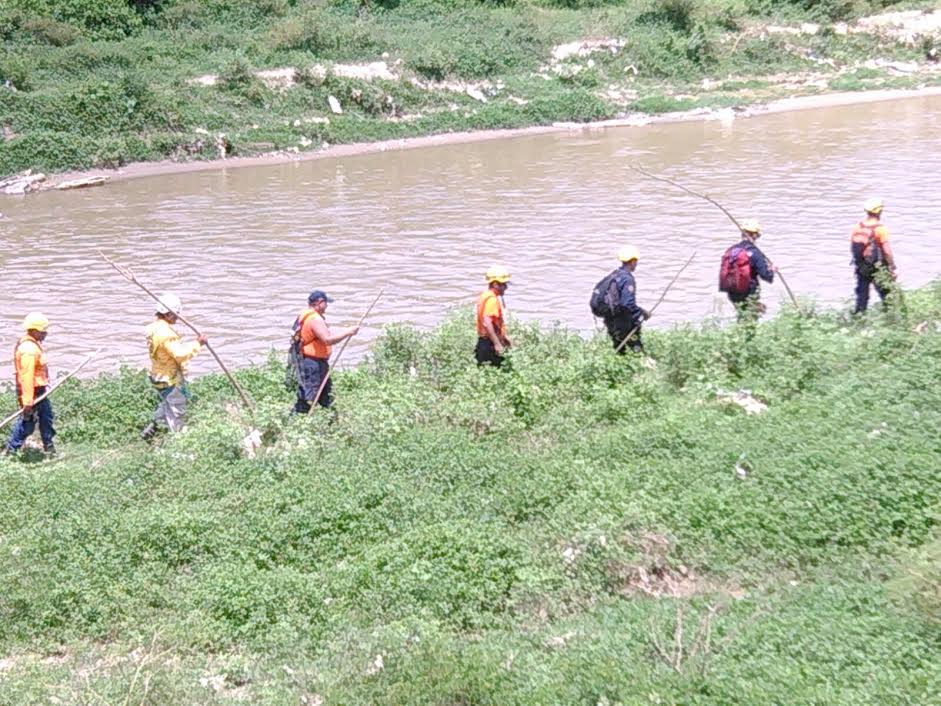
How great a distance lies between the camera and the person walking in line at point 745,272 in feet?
40.6

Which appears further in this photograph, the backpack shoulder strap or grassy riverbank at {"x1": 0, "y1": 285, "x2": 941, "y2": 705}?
the backpack shoulder strap

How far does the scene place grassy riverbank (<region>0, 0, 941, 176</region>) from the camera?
3086 cm

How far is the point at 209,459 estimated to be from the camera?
9836 millimetres

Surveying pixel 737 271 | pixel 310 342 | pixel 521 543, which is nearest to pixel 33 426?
pixel 310 342

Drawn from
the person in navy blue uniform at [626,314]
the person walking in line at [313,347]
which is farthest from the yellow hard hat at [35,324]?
the person in navy blue uniform at [626,314]

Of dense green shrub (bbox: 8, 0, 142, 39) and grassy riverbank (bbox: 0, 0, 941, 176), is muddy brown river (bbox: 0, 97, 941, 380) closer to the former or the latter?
Result: grassy riverbank (bbox: 0, 0, 941, 176)

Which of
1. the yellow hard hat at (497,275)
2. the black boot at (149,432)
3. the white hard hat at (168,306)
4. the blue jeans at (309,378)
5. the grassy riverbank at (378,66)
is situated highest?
the grassy riverbank at (378,66)

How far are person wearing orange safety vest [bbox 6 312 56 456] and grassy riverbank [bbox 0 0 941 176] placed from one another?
19.4m

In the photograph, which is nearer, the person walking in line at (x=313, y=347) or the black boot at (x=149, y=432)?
the person walking in line at (x=313, y=347)

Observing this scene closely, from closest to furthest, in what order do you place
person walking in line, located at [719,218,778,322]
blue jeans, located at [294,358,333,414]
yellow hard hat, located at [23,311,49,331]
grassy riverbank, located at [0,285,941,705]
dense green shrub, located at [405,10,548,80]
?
grassy riverbank, located at [0,285,941,705] → blue jeans, located at [294,358,333,414] → yellow hard hat, located at [23,311,49,331] → person walking in line, located at [719,218,778,322] → dense green shrub, located at [405,10,548,80]

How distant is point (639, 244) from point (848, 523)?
1249 centimetres

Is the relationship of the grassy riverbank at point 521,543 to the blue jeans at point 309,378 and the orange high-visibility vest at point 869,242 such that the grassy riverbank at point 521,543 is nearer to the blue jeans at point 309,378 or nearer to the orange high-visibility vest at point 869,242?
the blue jeans at point 309,378

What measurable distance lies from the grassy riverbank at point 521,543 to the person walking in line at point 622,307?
1.77ft

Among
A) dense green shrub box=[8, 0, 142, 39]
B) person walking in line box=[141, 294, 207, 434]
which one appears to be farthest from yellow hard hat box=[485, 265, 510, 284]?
dense green shrub box=[8, 0, 142, 39]
